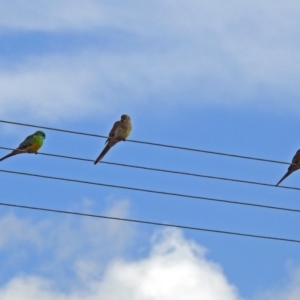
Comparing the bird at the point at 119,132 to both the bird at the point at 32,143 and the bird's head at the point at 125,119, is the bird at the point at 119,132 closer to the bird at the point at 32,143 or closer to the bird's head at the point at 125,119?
the bird's head at the point at 125,119

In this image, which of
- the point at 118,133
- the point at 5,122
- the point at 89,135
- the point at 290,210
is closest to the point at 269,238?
the point at 290,210

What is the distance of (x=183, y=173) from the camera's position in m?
12.4

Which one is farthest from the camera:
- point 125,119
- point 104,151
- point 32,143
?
point 125,119

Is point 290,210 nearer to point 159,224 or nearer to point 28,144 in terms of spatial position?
point 159,224

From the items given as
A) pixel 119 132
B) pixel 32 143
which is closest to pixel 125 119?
pixel 119 132

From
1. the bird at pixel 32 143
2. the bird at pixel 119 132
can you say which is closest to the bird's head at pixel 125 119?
the bird at pixel 119 132

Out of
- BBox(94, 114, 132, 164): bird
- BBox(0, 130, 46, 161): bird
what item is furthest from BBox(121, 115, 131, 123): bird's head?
BBox(0, 130, 46, 161): bird

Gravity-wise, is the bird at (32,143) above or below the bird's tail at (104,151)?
below

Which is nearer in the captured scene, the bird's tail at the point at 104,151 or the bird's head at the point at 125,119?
the bird's tail at the point at 104,151

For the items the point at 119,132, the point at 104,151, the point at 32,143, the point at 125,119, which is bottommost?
the point at 32,143

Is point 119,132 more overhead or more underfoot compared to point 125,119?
more underfoot

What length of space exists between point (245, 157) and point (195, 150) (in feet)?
2.00

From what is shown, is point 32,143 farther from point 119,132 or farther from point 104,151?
point 119,132

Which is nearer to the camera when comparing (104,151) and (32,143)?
(32,143)
